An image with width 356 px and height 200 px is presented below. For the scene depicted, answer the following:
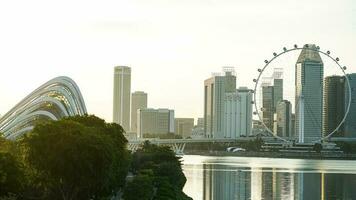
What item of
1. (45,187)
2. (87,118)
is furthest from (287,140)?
(45,187)

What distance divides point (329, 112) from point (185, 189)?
103361 millimetres

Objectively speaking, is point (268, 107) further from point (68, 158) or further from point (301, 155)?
point (68, 158)

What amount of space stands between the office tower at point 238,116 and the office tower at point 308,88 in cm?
5833

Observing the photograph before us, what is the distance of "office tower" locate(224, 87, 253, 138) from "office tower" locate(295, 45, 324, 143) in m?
58.3

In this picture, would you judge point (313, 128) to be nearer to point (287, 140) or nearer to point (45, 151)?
point (287, 140)

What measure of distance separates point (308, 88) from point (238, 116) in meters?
64.3

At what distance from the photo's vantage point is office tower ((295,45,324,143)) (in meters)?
130

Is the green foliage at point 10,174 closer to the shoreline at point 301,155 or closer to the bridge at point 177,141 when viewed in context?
the bridge at point 177,141

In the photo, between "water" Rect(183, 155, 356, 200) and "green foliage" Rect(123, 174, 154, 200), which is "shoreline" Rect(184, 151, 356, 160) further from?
"green foliage" Rect(123, 174, 154, 200)

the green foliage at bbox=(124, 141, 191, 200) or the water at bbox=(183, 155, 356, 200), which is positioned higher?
the green foliage at bbox=(124, 141, 191, 200)

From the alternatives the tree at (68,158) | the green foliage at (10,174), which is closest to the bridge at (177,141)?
the tree at (68,158)

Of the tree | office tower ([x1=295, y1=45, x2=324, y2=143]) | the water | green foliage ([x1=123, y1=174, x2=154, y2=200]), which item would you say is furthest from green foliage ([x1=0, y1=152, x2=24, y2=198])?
office tower ([x1=295, y1=45, x2=324, y2=143])

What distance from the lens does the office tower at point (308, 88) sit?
13038 centimetres

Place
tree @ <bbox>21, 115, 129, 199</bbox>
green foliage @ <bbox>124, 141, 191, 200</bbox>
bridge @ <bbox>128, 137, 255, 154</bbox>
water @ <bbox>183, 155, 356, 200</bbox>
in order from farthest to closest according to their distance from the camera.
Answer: bridge @ <bbox>128, 137, 255, 154</bbox> < water @ <bbox>183, 155, 356, 200</bbox> < green foliage @ <bbox>124, 141, 191, 200</bbox> < tree @ <bbox>21, 115, 129, 199</bbox>
